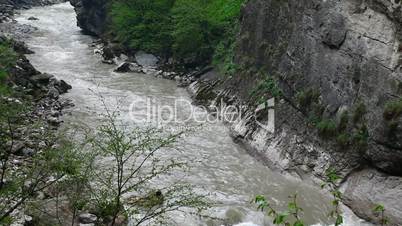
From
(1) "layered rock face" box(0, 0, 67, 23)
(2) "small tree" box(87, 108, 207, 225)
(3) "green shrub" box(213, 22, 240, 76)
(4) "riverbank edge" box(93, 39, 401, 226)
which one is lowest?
(1) "layered rock face" box(0, 0, 67, 23)

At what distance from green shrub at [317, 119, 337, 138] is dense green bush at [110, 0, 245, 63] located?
42.5ft

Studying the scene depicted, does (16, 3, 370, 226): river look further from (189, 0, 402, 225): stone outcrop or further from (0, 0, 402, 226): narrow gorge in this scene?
(189, 0, 402, 225): stone outcrop

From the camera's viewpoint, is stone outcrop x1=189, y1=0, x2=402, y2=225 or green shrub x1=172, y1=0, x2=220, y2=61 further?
green shrub x1=172, y1=0, x2=220, y2=61

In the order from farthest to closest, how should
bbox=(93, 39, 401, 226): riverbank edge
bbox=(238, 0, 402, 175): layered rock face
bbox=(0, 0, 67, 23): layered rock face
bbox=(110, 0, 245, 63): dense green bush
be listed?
bbox=(0, 0, 67, 23): layered rock face < bbox=(110, 0, 245, 63): dense green bush < bbox=(93, 39, 401, 226): riverbank edge < bbox=(238, 0, 402, 175): layered rock face

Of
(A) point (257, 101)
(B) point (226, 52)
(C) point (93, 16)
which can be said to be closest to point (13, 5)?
(C) point (93, 16)

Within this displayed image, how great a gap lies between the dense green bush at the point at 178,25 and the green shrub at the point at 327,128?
1296 centimetres

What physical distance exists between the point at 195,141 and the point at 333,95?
582 cm

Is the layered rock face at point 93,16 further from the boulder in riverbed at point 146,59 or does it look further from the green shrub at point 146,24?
the boulder in riverbed at point 146,59

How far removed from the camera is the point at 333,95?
16.5 metres

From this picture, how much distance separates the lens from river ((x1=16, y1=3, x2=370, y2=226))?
14.4 m

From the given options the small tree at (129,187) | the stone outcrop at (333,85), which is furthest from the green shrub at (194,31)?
the small tree at (129,187)

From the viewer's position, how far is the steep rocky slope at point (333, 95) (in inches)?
550

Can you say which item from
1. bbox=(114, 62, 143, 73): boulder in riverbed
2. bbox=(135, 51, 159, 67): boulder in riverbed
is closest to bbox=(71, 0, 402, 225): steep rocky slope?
bbox=(114, 62, 143, 73): boulder in riverbed

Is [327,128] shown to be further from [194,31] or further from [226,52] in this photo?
[194,31]
